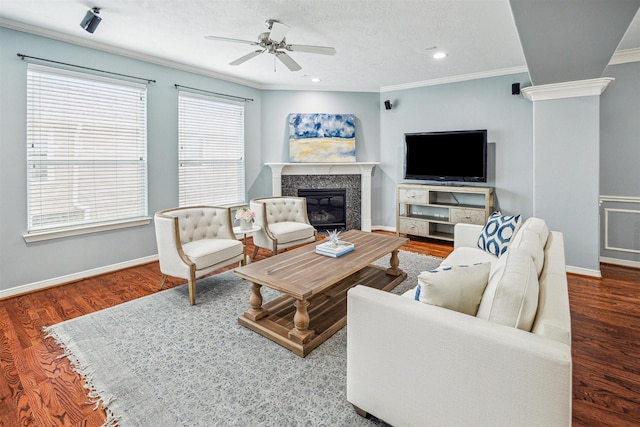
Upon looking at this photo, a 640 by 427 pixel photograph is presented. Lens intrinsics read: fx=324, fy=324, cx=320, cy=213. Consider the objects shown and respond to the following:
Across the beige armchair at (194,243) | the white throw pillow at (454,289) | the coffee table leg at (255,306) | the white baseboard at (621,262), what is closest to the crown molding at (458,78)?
the white baseboard at (621,262)

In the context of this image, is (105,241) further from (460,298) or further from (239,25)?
(460,298)

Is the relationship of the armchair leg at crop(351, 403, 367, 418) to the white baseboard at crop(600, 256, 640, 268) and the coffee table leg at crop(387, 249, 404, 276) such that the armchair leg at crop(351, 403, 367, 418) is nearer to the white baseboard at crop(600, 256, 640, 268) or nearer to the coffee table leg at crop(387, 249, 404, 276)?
the coffee table leg at crop(387, 249, 404, 276)

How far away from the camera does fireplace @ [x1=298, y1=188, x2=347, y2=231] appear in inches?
238

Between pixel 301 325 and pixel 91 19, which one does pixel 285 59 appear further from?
pixel 301 325

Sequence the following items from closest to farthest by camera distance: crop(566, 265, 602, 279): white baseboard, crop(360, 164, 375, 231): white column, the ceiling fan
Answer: the ceiling fan → crop(566, 265, 602, 279): white baseboard → crop(360, 164, 375, 231): white column

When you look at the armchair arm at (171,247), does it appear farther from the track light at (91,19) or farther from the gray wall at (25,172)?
the track light at (91,19)

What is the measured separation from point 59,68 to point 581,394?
5.22 meters

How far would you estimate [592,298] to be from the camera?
3146 millimetres

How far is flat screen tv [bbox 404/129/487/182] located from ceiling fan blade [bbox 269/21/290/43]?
3067 mm

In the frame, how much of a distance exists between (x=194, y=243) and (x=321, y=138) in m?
3.17

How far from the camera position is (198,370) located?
2.05 metres

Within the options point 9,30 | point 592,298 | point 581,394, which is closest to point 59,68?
point 9,30

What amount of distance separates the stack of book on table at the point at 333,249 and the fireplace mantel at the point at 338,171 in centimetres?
283

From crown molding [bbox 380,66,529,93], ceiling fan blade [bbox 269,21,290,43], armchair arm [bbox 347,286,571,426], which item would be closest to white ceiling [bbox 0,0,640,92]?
crown molding [bbox 380,66,529,93]
